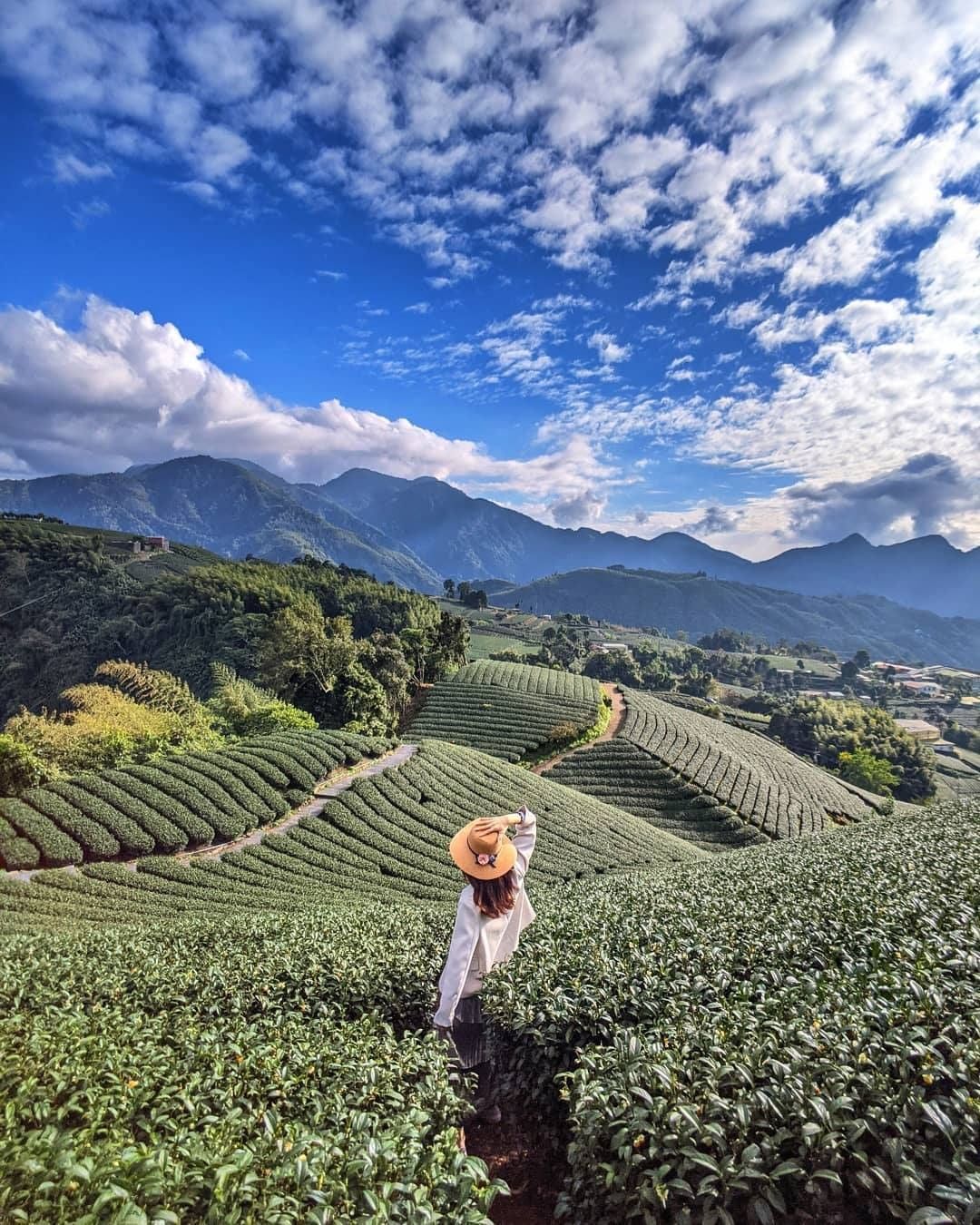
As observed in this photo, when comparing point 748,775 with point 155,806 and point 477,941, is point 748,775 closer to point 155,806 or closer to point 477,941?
point 155,806

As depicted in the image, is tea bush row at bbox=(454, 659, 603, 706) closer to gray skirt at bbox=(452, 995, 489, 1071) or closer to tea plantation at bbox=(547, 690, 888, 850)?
tea plantation at bbox=(547, 690, 888, 850)

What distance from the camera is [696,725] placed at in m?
54.5

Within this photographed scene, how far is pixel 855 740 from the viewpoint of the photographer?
7269 centimetres

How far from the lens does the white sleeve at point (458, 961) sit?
5.38m

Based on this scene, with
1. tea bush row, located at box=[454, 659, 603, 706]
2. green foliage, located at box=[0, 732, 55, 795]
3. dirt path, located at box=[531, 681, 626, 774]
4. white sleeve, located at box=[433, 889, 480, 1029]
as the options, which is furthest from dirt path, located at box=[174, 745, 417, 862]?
tea bush row, located at box=[454, 659, 603, 706]

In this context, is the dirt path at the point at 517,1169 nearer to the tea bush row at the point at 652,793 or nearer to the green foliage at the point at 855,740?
the tea bush row at the point at 652,793

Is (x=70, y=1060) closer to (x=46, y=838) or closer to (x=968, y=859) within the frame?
(x=968, y=859)

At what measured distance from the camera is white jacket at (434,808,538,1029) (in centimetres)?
549

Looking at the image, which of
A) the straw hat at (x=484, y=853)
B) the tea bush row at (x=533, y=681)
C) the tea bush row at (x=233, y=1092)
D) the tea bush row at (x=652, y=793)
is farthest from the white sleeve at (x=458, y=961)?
the tea bush row at (x=533, y=681)

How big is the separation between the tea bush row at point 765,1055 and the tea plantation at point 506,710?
35598 millimetres

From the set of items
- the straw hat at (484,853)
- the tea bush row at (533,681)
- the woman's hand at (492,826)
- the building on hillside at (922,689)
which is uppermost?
the building on hillside at (922,689)

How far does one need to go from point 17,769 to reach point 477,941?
19197mm

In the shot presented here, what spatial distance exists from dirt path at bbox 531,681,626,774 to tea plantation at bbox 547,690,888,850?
736mm

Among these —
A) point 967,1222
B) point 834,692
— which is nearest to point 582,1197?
point 967,1222
